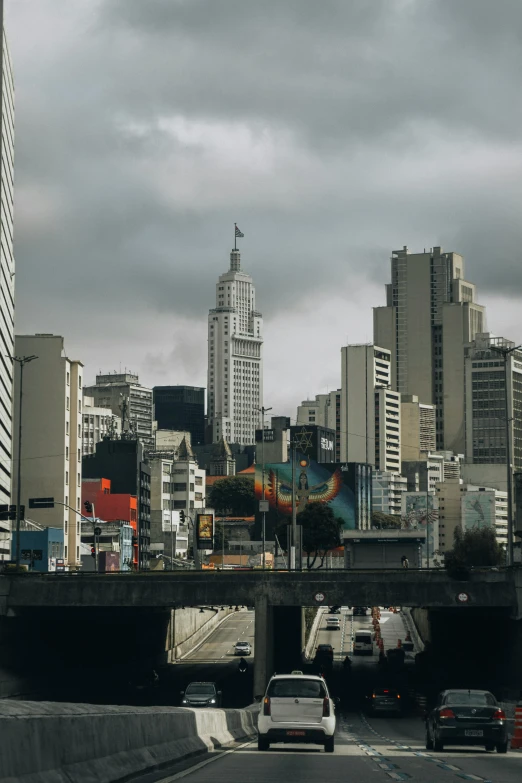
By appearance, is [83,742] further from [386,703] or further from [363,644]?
[363,644]

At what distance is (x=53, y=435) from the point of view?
511 ft

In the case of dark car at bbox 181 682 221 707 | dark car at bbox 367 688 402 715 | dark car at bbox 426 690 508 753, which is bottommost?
dark car at bbox 367 688 402 715

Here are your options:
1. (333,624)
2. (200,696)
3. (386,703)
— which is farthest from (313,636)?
(200,696)

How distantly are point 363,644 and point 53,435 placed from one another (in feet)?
166

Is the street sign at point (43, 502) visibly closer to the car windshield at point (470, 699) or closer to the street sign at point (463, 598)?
the street sign at point (463, 598)

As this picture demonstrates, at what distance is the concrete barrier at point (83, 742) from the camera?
13.9 metres

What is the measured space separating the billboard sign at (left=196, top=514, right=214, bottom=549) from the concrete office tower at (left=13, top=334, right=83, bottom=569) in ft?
111

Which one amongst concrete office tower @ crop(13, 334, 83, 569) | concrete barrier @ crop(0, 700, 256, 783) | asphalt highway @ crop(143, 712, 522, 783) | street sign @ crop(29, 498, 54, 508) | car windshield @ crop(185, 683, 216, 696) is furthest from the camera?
concrete office tower @ crop(13, 334, 83, 569)

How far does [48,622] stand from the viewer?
275ft

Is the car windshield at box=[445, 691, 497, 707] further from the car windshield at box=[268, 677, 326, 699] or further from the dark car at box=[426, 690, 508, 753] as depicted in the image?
the car windshield at box=[268, 677, 326, 699]

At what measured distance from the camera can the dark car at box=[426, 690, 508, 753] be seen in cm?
3203

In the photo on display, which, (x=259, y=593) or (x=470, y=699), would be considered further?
(x=259, y=593)

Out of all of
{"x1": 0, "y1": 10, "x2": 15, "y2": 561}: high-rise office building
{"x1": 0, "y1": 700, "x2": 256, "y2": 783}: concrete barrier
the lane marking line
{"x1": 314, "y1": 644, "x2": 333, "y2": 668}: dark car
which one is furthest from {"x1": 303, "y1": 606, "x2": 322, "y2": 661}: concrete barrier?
{"x1": 0, "y1": 700, "x2": 256, "y2": 783}: concrete barrier

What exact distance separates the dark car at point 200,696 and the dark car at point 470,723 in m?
30.8
